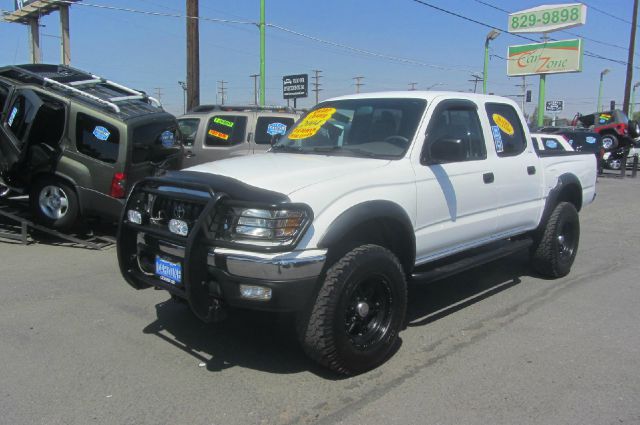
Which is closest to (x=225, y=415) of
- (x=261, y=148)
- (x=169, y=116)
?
(x=169, y=116)

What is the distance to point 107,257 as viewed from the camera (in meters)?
7.18

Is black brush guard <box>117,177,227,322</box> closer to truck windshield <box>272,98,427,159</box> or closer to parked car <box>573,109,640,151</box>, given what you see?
truck windshield <box>272,98,427,159</box>

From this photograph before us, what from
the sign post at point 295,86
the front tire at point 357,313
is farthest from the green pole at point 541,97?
the front tire at point 357,313

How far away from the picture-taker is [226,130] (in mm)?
10688

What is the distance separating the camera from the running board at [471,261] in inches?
174

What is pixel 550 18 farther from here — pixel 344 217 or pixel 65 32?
pixel 344 217

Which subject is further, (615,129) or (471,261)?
(615,129)

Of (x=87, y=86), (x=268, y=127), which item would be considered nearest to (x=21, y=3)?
(x=268, y=127)

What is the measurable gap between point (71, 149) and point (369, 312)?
552 cm

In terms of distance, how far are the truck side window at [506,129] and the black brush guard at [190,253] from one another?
Answer: 3036 millimetres

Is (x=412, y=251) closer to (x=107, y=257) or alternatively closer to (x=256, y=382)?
(x=256, y=382)

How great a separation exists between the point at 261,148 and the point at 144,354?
22.4ft

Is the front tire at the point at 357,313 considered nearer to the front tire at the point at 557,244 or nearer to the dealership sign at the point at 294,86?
the front tire at the point at 557,244

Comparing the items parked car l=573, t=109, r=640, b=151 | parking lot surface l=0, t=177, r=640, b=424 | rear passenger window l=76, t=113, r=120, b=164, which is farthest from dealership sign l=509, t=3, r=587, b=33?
rear passenger window l=76, t=113, r=120, b=164
